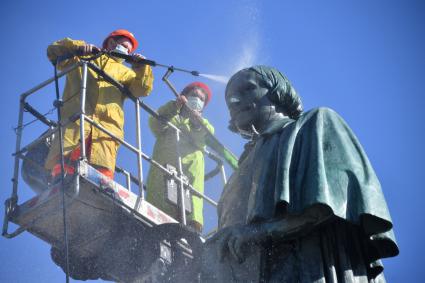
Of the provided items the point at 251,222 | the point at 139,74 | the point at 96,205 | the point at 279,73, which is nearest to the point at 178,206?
the point at 96,205

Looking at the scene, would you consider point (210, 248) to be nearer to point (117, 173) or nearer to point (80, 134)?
point (80, 134)

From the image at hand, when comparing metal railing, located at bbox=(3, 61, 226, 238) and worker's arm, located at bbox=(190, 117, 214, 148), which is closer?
metal railing, located at bbox=(3, 61, 226, 238)

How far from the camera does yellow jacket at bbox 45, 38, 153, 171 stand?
7680 mm

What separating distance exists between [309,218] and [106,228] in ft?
13.4

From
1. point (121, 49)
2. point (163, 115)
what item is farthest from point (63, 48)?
point (163, 115)

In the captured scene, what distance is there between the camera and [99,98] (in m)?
8.29

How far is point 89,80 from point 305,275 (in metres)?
5.45

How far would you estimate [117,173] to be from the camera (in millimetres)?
8656

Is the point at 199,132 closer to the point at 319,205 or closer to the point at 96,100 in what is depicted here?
the point at 96,100

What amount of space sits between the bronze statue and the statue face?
1.16ft

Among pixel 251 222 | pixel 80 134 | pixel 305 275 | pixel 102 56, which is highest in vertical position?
pixel 102 56

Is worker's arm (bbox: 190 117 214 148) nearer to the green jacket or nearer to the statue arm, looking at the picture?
the green jacket

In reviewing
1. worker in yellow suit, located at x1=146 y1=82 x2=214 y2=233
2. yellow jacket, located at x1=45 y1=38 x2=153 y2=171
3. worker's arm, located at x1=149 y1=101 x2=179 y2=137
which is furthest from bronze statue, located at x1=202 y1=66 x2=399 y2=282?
worker's arm, located at x1=149 y1=101 x2=179 y2=137

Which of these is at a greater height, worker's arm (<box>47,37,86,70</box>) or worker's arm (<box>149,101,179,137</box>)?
worker's arm (<box>47,37,86,70</box>)
